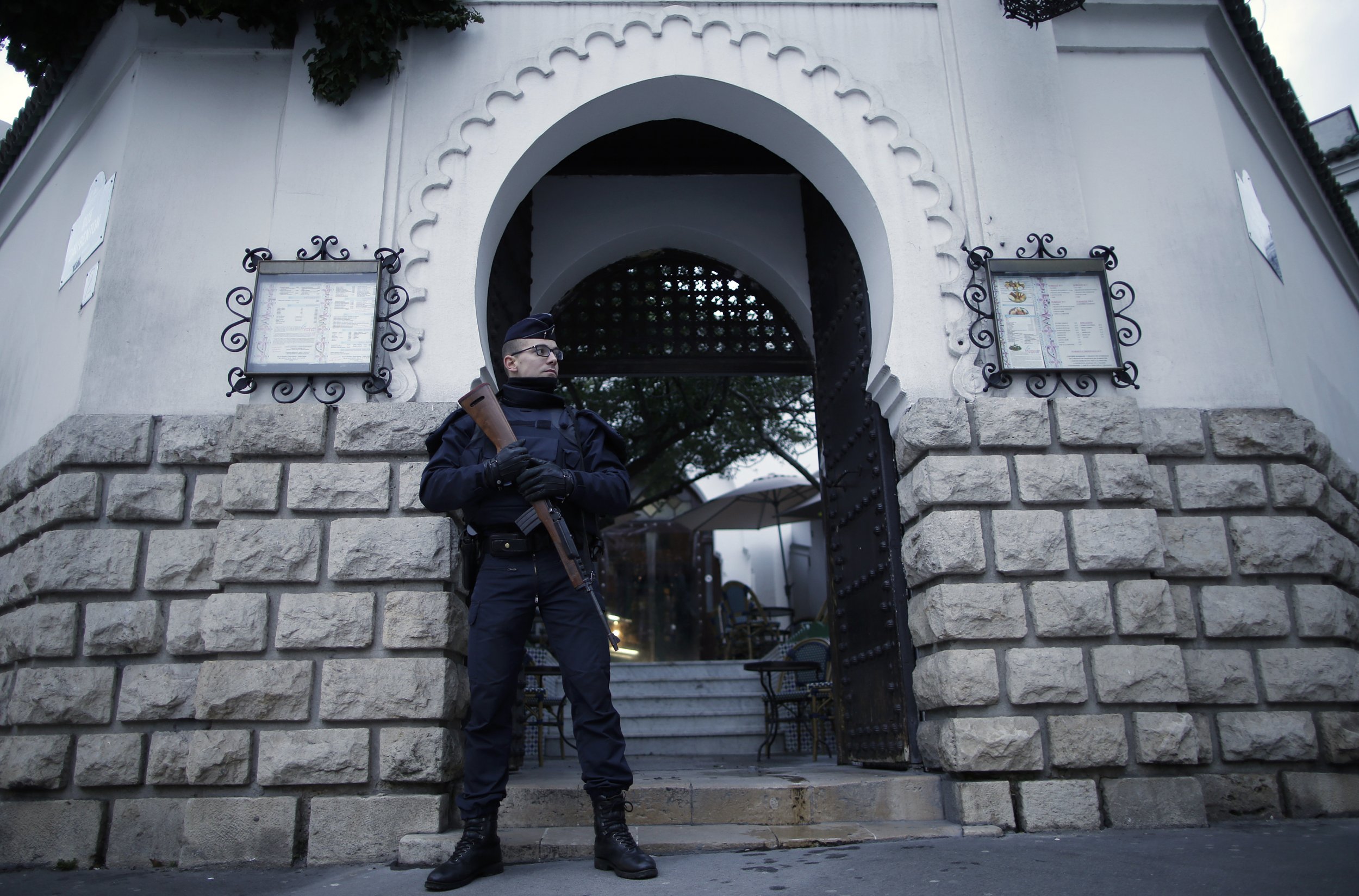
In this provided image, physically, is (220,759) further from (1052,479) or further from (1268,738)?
(1268,738)

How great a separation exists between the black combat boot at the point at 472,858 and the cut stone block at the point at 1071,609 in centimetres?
265

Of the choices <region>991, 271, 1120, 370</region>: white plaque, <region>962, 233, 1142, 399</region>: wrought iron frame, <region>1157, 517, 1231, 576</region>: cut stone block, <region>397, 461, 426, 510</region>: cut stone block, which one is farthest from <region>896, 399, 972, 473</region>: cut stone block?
<region>397, 461, 426, 510</region>: cut stone block

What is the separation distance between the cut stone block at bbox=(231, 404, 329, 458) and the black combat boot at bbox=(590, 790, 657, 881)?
2.28 metres

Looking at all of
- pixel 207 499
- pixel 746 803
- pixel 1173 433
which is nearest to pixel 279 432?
pixel 207 499

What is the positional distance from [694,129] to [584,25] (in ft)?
5.76

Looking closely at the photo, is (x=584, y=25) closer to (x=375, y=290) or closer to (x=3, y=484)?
(x=375, y=290)

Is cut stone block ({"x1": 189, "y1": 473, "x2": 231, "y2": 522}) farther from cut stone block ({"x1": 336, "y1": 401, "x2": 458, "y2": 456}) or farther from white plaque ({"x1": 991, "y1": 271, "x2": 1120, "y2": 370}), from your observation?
white plaque ({"x1": 991, "y1": 271, "x2": 1120, "y2": 370})

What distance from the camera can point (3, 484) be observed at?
206 inches

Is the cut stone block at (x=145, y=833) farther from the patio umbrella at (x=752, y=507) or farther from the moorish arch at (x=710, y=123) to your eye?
the patio umbrella at (x=752, y=507)

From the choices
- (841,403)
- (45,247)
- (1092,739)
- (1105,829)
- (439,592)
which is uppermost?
(45,247)

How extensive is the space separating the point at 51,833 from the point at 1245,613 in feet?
19.0

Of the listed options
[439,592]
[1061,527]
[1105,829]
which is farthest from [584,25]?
[1105,829]

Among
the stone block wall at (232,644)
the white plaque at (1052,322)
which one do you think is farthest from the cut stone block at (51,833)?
the white plaque at (1052,322)

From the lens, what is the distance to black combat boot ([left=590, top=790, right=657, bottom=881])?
3396 millimetres
